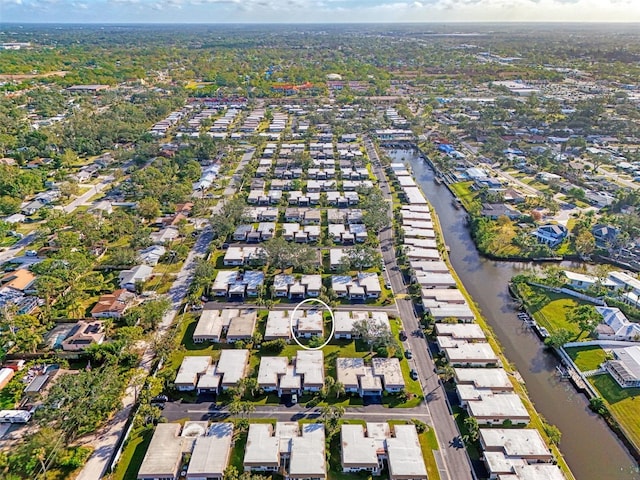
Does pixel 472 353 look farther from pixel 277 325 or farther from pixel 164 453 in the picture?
pixel 164 453

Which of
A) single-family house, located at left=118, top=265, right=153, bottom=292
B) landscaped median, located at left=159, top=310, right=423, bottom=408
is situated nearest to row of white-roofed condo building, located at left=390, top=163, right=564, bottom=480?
landscaped median, located at left=159, top=310, right=423, bottom=408

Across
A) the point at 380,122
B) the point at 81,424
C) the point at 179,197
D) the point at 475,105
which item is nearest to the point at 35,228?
the point at 179,197

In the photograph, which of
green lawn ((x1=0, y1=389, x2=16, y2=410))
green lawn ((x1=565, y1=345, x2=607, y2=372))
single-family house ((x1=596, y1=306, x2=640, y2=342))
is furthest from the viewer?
single-family house ((x1=596, y1=306, x2=640, y2=342))

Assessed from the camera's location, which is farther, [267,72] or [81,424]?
[267,72]

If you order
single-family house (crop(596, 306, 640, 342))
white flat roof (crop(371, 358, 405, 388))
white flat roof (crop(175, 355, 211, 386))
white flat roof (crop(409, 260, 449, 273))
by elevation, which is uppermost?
white flat roof (crop(175, 355, 211, 386))

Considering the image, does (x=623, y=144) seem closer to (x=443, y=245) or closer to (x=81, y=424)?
(x=443, y=245)

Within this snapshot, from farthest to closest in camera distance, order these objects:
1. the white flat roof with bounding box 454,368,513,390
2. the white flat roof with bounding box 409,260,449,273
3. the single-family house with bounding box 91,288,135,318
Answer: the white flat roof with bounding box 409,260,449,273 < the single-family house with bounding box 91,288,135,318 < the white flat roof with bounding box 454,368,513,390

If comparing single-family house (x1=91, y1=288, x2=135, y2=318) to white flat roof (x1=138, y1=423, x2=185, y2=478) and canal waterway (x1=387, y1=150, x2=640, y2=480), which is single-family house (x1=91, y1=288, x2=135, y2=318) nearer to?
white flat roof (x1=138, y1=423, x2=185, y2=478)
